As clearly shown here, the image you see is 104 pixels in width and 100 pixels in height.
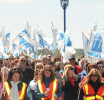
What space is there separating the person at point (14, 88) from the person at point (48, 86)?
14.7 inches

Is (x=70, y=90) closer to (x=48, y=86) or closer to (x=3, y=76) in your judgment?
Answer: (x=48, y=86)

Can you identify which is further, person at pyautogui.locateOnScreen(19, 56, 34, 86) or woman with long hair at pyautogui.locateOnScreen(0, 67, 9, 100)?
person at pyautogui.locateOnScreen(19, 56, 34, 86)

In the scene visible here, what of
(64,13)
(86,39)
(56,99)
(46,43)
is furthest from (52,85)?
(64,13)

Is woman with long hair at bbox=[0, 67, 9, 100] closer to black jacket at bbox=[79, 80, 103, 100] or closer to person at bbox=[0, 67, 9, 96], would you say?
person at bbox=[0, 67, 9, 96]

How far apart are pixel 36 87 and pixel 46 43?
8744 mm

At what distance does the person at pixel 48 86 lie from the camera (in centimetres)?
744

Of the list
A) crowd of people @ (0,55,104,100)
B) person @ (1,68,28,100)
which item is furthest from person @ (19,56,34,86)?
person @ (1,68,28,100)

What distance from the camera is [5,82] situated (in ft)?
25.4

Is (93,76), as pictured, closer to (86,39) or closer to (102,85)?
(102,85)

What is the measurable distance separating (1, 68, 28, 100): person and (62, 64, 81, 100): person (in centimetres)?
107

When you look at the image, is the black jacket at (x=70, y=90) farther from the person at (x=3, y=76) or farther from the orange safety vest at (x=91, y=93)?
the person at (x=3, y=76)

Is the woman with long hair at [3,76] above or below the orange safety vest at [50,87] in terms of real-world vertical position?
above

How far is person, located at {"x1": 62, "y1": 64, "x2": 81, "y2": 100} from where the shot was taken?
8008mm

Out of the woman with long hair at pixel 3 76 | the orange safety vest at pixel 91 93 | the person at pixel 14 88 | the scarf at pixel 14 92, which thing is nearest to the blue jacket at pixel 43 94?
the person at pixel 14 88
